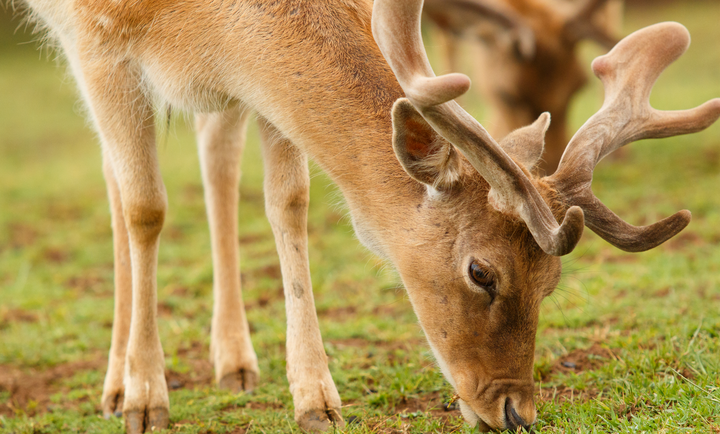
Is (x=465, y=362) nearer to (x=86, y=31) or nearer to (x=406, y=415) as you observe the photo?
(x=406, y=415)

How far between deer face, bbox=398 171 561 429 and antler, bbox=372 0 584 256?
0.61ft

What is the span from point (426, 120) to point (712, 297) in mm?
2931

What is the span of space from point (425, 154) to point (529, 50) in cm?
A: 587

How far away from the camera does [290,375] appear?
12.6 feet

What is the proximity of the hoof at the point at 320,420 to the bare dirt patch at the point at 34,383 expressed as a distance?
1706mm

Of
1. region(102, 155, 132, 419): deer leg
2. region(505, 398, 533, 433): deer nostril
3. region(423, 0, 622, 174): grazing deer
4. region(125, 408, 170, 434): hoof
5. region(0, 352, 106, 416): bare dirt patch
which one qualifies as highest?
region(423, 0, 622, 174): grazing deer

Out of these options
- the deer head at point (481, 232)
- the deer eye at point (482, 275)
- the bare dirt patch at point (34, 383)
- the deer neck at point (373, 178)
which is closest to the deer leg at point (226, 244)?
the bare dirt patch at point (34, 383)

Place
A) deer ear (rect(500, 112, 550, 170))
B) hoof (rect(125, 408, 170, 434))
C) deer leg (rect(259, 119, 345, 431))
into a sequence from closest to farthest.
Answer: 1. deer ear (rect(500, 112, 550, 170))
2. deer leg (rect(259, 119, 345, 431))
3. hoof (rect(125, 408, 170, 434))

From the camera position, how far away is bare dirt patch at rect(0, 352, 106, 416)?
14.4 feet

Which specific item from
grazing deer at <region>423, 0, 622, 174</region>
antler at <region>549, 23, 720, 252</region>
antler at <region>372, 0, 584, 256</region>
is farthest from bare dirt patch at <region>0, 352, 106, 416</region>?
grazing deer at <region>423, 0, 622, 174</region>

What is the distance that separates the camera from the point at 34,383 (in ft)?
15.6

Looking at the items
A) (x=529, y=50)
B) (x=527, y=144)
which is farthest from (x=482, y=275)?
(x=529, y=50)

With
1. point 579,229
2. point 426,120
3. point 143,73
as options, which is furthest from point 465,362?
point 143,73

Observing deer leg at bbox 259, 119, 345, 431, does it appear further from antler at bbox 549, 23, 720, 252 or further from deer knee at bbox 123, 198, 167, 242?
antler at bbox 549, 23, 720, 252
